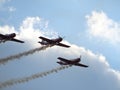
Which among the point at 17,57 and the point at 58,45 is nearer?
the point at 17,57

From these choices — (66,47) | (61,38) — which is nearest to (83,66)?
(66,47)

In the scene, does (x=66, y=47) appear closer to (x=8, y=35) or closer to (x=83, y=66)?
(x=83, y=66)

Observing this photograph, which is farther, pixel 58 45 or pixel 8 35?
pixel 58 45

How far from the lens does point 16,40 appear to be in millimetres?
145500

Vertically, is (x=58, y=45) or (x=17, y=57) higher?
(x=58, y=45)

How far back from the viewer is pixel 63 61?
142875mm

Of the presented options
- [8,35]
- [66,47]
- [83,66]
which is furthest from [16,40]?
[83,66]

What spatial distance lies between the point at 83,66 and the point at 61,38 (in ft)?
70.7

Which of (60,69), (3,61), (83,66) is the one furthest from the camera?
A: (83,66)

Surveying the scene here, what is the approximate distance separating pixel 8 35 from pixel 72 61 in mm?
27086

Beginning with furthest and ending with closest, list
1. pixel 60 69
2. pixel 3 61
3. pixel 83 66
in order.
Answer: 1. pixel 83 66
2. pixel 60 69
3. pixel 3 61

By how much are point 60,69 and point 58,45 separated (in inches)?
387

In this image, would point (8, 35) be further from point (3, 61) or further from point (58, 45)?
point (58, 45)

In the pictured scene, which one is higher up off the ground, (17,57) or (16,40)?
(16,40)
